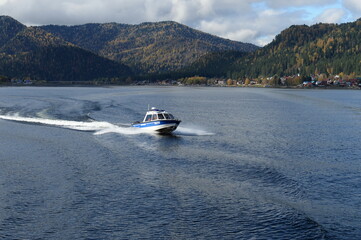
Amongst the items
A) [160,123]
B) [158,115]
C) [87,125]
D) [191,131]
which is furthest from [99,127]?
[191,131]

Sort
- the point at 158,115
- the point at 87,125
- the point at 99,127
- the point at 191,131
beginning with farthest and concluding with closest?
the point at 87,125
the point at 99,127
the point at 191,131
the point at 158,115

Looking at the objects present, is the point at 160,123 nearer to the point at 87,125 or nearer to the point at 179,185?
the point at 87,125

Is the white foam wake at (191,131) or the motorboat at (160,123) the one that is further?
the white foam wake at (191,131)

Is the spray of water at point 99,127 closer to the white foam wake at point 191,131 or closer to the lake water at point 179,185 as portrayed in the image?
the white foam wake at point 191,131

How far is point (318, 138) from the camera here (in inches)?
2616

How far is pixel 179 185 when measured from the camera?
38.7 m

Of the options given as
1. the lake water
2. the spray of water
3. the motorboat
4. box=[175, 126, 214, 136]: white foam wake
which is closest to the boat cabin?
the motorboat

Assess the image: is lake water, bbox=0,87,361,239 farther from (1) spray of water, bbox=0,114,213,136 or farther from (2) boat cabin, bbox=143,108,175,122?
(2) boat cabin, bbox=143,108,175,122

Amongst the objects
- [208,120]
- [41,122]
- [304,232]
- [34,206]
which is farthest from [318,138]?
[41,122]

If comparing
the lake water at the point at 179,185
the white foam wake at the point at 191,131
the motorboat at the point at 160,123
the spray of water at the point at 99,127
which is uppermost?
the motorboat at the point at 160,123

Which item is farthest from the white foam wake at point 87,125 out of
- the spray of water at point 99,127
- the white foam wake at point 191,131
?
the white foam wake at point 191,131

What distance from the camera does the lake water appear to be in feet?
93.9

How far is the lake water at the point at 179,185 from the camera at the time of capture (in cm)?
2861

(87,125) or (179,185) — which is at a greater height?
(87,125)
